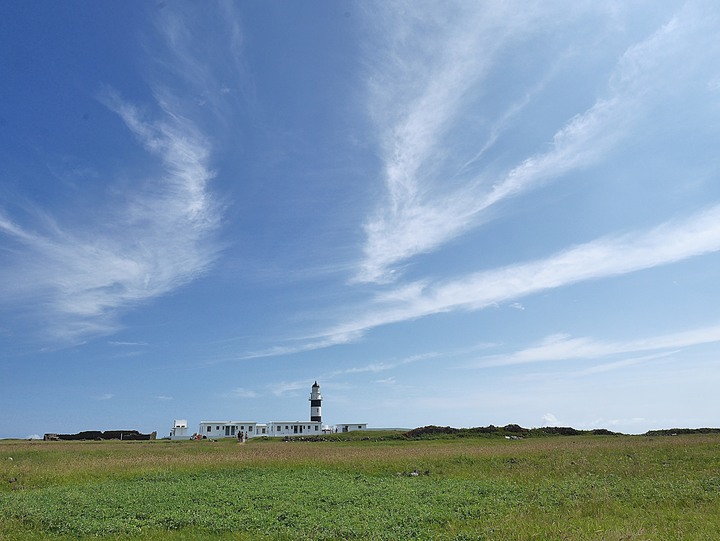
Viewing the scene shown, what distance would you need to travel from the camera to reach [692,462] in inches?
1153

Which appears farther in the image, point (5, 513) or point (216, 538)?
point (5, 513)

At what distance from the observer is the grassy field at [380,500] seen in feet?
51.7

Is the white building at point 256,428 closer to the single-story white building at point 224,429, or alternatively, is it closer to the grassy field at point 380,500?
the single-story white building at point 224,429

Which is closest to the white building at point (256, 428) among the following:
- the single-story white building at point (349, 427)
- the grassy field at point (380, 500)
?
the single-story white building at point (349, 427)

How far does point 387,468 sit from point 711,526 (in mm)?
18749

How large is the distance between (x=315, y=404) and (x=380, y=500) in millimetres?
99410

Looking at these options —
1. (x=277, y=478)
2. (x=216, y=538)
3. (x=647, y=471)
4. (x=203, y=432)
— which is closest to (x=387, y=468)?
(x=277, y=478)

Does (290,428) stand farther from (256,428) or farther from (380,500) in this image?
(380,500)

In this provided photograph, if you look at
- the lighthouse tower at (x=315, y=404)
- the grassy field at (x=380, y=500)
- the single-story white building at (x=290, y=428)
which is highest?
the lighthouse tower at (x=315, y=404)

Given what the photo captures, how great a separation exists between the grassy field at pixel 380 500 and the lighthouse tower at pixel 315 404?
8495 centimetres

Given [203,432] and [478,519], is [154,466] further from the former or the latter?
[203,432]

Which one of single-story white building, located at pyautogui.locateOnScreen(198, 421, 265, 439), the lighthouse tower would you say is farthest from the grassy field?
the lighthouse tower

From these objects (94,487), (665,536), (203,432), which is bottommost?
(665,536)

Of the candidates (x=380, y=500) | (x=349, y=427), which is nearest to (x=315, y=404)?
(x=349, y=427)
